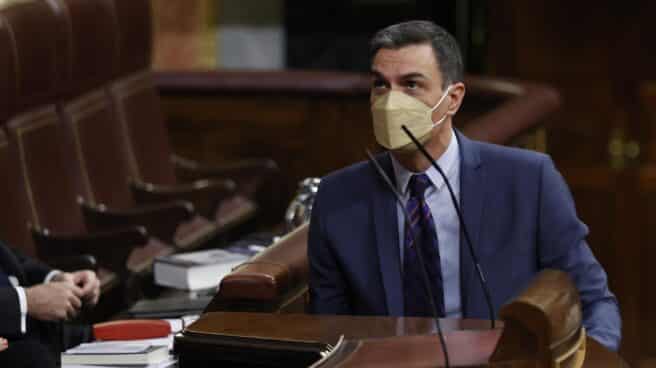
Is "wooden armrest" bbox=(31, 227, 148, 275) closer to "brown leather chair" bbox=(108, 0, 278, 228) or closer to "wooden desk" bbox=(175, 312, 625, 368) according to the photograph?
"brown leather chair" bbox=(108, 0, 278, 228)

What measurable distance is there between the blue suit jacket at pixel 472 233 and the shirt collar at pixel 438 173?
0.06ft

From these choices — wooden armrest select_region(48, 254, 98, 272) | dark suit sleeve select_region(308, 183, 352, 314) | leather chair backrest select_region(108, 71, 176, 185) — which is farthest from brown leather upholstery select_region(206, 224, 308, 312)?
leather chair backrest select_region(108, 71, 176, 185)

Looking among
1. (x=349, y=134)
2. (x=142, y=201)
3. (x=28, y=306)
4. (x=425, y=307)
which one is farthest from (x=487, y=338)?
(x=349, y=134)

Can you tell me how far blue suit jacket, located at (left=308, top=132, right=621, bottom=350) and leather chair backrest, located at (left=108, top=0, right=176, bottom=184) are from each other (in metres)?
2.71

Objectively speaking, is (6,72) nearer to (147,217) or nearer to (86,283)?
(147,217)

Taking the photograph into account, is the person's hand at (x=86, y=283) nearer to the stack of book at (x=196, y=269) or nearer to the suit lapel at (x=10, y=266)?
the suit lapel at (x=10, y=266)

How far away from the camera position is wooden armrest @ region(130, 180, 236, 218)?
5.13 meters

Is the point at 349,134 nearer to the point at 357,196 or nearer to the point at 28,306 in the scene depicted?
the point at 28,306

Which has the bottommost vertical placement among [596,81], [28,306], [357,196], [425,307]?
[596,81]

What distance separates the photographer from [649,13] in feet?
26.3

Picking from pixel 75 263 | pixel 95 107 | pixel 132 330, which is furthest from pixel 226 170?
pixel 132 330

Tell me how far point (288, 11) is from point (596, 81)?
1.69 meters

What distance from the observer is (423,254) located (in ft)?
8.60

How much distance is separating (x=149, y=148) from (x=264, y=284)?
283 cm
